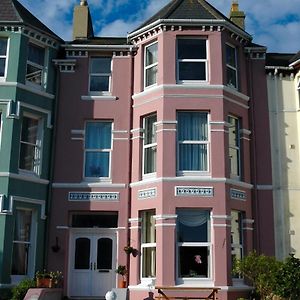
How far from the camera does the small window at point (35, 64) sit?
1898 cm

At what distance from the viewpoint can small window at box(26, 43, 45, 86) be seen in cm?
1898

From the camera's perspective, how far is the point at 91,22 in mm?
23656

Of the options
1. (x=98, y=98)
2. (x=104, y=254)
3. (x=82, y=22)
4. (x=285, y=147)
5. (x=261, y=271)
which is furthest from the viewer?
(x=82, y=22)

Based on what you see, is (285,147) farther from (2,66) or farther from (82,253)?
(2,66)

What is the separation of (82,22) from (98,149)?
638 cm

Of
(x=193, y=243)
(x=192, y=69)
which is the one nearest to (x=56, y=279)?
(x=193, y=243)

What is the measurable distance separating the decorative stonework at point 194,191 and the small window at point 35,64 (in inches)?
261

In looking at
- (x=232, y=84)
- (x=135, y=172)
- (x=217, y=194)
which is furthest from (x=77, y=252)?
(x=232, y=84)

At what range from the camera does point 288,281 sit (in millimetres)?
15320

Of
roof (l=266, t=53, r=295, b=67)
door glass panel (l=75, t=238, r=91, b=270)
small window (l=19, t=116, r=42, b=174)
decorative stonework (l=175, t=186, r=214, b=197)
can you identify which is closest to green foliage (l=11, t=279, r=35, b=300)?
door glass panel (l=75, t=238, r=91, b=270)

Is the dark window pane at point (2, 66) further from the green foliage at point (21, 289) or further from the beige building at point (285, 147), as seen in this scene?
the beige building at point (285, 147)

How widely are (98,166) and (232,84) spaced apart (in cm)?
575

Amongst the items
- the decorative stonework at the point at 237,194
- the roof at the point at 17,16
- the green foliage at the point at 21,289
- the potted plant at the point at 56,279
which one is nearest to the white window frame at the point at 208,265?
the decorative stonework at the point at 237,194

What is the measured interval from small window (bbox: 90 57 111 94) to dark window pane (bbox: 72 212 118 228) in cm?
469
